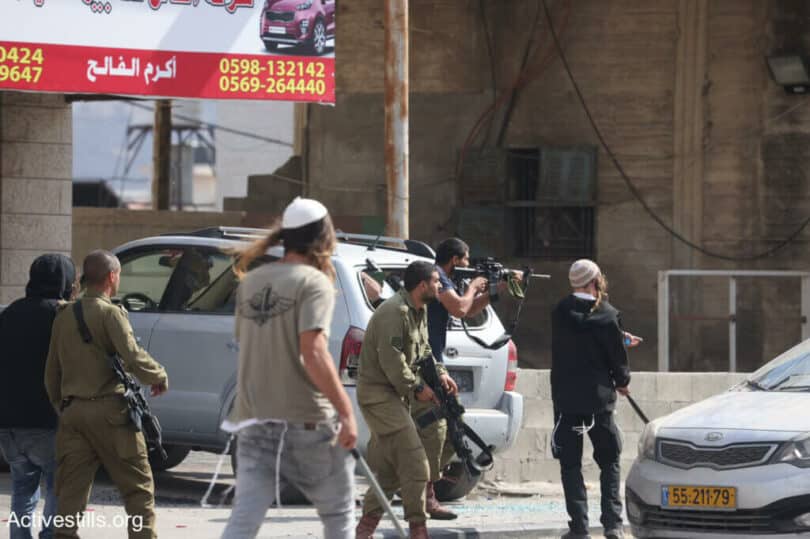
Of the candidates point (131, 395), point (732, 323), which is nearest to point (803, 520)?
point (131, 395)

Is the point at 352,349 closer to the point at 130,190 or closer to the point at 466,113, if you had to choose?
the point at 466,113

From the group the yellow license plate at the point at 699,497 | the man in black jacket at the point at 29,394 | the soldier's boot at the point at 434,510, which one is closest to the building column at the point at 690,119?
the soldier's boot at the point at 434,510

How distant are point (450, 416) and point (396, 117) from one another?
4.50 metres

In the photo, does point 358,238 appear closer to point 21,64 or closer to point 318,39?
point 318,39

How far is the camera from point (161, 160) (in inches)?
1114

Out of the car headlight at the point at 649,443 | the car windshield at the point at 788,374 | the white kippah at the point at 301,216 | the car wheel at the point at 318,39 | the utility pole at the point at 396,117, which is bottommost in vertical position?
the car headlight at the point at 649,443

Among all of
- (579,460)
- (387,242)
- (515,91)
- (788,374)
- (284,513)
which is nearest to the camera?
(579,460)

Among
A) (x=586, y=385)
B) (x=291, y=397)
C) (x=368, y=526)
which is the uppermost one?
(x=291, y=397)

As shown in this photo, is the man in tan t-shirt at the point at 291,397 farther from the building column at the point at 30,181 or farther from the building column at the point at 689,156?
the building column at the point at 689,156

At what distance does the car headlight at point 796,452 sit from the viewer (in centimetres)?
782

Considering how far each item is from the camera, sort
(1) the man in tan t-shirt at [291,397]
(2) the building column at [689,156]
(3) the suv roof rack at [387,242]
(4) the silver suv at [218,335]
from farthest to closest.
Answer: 1. (2) the building column at [689,156]
2. (3) the suv roof rack at [387,242]
3. (4) the silver suv at [218,335]
4. (1) the man in tan t-shirt at [291,397]

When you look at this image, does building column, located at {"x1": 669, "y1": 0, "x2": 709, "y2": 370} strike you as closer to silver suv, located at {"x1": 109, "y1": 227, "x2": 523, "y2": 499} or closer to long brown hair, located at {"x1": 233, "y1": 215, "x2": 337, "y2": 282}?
silver suv, located at {"x1": 109, "y1": 227, "x2": 523, "y2": 499}

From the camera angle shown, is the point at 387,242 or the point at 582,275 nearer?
the point at 582,275

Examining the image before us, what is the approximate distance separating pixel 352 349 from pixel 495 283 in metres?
1.02
